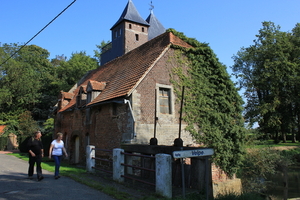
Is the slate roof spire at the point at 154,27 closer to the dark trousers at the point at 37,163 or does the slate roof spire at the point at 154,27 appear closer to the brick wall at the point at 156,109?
the brick wall at the point at 156,109

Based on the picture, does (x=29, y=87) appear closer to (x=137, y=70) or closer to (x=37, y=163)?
(x=137, y=70)

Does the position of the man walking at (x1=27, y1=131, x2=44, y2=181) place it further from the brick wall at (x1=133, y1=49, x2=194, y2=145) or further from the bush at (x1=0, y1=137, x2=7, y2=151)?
the bush at (x1=0, y1=137, x2=7, y2=151)

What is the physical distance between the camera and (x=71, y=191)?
6.98m

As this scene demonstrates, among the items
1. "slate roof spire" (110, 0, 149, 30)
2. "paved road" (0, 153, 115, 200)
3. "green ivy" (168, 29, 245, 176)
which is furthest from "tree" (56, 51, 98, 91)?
"paved road" (0, 153, 115, 200)

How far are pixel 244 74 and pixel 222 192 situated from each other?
1383 inches

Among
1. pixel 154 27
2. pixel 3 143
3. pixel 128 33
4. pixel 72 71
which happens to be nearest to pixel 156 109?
pixel 128 33

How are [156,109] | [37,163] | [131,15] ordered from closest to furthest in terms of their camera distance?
[37,163] → [156,109] → [131,15]

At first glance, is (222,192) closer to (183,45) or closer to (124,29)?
(183,45)

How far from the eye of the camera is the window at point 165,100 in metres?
13.2

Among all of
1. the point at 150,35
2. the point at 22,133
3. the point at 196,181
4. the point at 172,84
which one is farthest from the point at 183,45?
the point at 22,133

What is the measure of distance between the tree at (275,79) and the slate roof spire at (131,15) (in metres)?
17.3

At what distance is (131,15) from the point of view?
3008 cm

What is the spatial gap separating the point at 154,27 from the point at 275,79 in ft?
58.2

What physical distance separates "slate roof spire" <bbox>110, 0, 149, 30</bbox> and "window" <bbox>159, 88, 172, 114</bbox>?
60.3ft
